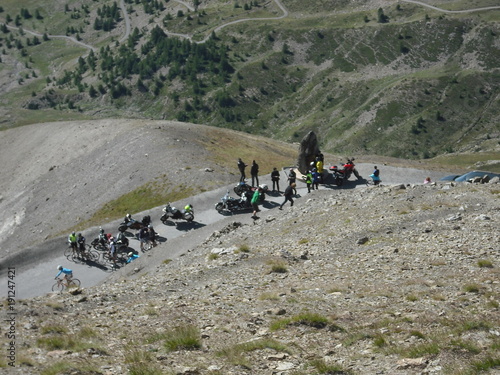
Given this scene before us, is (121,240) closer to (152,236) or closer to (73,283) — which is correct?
(152,236)

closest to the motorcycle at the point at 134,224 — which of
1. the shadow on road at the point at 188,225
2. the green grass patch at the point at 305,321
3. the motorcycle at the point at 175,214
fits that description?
the motorcycle at the point at 175,214

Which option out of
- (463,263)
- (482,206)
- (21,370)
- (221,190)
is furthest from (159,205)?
(21,370)

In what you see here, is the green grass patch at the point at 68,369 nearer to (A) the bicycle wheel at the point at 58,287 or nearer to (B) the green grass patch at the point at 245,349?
(B) the green grass patch at the point at 245,349

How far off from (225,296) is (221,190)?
31.0 meters

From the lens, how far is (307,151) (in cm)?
5516

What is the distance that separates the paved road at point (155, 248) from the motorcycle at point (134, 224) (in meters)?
1.31

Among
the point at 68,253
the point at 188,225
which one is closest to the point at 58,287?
the point at 68,253

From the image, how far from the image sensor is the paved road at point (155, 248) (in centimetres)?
4296

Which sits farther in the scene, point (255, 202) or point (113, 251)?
point (255, 202)

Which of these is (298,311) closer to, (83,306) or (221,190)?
(83,306)

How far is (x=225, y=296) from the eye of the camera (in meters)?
25.0

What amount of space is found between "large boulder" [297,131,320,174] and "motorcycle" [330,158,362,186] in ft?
9.17

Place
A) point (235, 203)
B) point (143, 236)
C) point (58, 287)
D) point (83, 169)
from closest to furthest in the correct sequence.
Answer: point (58, 287), point (143, 236), point (235, 203), point (83, 169)

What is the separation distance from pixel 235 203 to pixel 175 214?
5.34 meters
